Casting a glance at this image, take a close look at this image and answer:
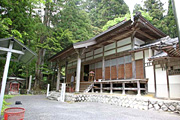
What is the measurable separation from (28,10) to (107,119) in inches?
329

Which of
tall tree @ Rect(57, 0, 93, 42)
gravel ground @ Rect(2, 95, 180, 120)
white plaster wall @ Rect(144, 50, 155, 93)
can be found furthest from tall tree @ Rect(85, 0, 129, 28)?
gravel ground @ Rect(2, 95, 180, 120)

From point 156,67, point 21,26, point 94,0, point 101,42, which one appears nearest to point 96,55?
point 101,42

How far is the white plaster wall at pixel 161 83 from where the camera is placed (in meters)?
6.46

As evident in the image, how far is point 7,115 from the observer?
3102 millimetres

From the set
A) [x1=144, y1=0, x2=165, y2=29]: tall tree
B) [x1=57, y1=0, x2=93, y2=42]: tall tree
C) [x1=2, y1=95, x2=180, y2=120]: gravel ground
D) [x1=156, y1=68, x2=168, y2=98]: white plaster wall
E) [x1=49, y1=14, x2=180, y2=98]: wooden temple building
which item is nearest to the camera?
A: [x1=2, y1=95, x2=180, y2=120]: gravel ground

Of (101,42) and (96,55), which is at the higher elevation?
(101,42)

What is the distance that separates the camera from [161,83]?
22.2ft

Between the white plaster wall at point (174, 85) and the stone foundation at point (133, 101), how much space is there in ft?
2.09

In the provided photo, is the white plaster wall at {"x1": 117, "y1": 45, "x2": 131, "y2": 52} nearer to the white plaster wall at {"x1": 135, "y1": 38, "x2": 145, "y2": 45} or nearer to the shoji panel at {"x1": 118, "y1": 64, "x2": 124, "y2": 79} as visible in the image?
the white plaster wall at {"x1": 135, "y1": 38, "x2": 145, "y2": 45}

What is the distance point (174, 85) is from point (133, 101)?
2215 millimetres

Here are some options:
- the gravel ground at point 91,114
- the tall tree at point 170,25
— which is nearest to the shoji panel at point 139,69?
the gravel ground at point 91,114

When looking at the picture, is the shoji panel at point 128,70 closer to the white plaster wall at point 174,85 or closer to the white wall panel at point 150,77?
the white wall panel at point 150,77

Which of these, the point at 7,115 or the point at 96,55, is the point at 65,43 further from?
the point at 7,115

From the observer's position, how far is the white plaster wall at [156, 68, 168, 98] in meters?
6.46
